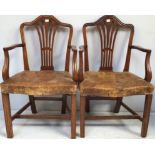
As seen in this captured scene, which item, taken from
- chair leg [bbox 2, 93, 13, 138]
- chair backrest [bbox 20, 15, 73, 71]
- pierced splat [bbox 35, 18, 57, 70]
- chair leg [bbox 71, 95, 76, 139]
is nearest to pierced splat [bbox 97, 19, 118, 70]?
chair backrest [bbox 20, 15, 73, 71]

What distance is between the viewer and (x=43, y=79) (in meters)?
1.64

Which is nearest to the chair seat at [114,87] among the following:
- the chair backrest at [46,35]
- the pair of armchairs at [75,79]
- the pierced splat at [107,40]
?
the pair of armchairs at [75,79]

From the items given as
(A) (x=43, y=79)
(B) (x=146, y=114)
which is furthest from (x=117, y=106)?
(A) (x=43, y=79)

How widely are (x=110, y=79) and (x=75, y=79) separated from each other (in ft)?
0.92

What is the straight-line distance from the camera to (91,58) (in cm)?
206

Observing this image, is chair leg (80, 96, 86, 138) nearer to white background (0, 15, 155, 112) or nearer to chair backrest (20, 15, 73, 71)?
chair backrest (20, 15, 73, 71)

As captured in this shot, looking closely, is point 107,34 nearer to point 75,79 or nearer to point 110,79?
point 110,79

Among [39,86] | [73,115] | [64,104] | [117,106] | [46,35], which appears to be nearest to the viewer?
[39,86]

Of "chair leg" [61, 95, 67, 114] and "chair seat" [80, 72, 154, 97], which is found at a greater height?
"chair seat" [80, 72, 154, 97]

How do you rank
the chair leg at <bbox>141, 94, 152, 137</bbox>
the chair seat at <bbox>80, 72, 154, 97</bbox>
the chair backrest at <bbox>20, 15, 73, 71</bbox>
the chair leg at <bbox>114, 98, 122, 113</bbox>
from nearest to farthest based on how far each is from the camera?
the chair seat at <bbox>80, 72, 154, 97</bbox> < the chair leg at <bbox>141, 94, 152, 137</bbox> < the chair backrest at <bbox>20, 15, 73, 71</bbox> < the chair leg at <bbox>114, 98, 122, 113</bbox>

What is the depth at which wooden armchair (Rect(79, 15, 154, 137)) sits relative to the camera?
5.05 ft
